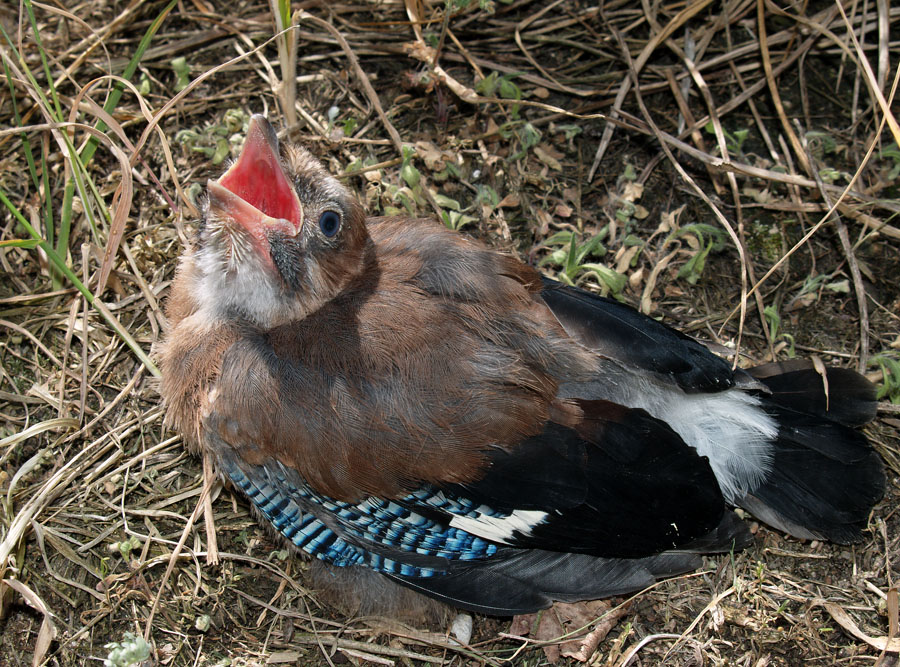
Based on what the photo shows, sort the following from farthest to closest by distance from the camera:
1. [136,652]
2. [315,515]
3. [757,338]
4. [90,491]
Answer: [757,338] < [90,491] < [315,515] < [136,652]

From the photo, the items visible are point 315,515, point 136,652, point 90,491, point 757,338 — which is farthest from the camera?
point 757,338

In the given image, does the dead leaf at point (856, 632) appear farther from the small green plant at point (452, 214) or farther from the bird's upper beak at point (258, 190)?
the bird's upper beak at point (258, 190)

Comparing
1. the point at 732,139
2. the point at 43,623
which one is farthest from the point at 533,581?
the point at 732,139

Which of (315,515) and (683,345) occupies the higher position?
(683,345)

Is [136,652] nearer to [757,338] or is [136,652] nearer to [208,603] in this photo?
[208,603]

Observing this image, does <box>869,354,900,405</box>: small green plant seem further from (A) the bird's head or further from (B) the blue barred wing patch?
(A) the bird's head

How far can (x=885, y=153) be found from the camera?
15.0 feet

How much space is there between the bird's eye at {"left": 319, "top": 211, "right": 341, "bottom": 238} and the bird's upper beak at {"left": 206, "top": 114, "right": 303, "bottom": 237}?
85 mm

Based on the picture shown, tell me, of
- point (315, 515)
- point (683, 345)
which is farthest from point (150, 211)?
point (683, 345)

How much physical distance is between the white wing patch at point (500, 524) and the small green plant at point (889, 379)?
1926 millimetres

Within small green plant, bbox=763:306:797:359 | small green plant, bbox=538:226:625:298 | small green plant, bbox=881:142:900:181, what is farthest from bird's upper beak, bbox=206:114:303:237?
small green plant, bbox=881:142:900:181

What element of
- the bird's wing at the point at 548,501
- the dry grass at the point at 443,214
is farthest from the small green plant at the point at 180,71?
the bird's wing at the point at 548,501

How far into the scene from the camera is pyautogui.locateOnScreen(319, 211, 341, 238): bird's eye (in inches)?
132

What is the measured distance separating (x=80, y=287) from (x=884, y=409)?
3.74 meters
